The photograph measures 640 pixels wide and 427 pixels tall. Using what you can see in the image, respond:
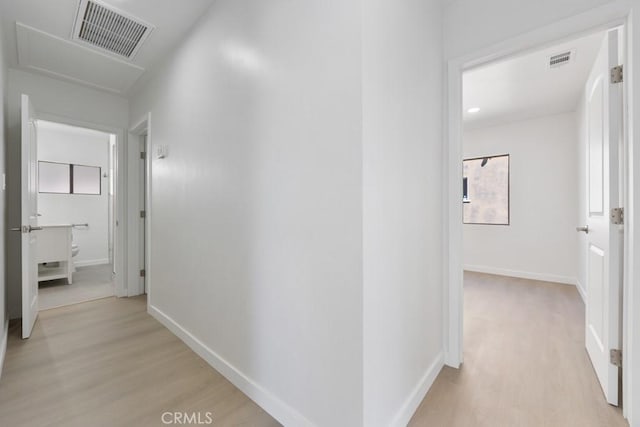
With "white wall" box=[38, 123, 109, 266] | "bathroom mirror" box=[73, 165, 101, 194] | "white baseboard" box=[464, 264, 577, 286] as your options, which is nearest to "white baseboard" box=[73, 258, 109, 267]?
"white wall" box=[38, 123, 109, 266]

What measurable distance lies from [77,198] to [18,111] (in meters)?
3.15

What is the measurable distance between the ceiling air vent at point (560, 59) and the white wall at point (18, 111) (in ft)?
15.7

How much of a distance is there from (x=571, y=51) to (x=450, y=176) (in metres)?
1.90

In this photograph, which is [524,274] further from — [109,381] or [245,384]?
[109,381]

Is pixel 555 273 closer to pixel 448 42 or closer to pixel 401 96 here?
pixel 448 42

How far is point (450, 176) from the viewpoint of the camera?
1.84 m

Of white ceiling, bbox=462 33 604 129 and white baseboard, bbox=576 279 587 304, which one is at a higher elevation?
white ceiling, bbox=462 33 604 129

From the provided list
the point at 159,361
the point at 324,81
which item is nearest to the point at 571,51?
the point at 324,81

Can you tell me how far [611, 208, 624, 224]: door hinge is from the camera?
1.39 meters

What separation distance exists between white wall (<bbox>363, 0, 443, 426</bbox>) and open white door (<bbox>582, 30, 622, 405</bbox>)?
83 cm

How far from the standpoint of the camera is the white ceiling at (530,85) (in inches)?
98.6

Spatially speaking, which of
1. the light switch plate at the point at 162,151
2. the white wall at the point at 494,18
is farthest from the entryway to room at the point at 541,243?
the light switch plate at the point at 162,151

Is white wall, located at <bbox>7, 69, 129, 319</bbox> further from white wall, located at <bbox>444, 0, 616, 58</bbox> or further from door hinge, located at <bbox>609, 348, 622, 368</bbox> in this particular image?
door hinge, located at <bbox>609, 348, 622, 368</bbox>

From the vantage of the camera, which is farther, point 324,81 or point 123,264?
point 123,264
